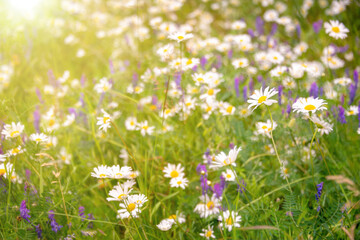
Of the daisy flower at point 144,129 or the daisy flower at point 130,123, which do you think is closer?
the daisy flower at point 144,129

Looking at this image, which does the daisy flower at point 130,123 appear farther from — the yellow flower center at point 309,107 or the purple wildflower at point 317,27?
the purple wildflower at point 317,27

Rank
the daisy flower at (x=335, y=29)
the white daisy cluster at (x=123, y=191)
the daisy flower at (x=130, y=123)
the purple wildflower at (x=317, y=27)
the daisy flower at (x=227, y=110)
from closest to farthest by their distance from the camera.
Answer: the white daisy cluster at (x=123, y=191) < the daisy flower at (x=227, y=110) < the daisy flower at (x=335, y=29) < the daisy flower at (x=130, y=123) < the purple wildflower at (x=317, y=27)

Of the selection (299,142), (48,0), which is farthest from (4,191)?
(48,0)

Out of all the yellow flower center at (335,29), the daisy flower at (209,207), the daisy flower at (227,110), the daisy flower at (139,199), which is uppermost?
the yellow flower center at (335,29)

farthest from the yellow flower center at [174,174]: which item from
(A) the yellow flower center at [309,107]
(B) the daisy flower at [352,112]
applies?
(B) the daisy flower at [352,112]

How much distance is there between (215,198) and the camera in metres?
1.68

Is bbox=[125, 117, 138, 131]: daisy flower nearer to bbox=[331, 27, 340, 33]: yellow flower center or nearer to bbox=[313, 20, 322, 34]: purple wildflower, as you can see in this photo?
bbox=[331, 27, 340, 33]: yellow flower center

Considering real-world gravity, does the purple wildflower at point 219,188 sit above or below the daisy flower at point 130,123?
above

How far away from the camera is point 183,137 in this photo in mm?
2105

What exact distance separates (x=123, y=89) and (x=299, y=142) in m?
1.38

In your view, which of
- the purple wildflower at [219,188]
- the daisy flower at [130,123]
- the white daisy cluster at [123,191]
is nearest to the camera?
the white daisy cluster at [123,191]

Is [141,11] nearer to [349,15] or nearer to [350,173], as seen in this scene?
[349,15]

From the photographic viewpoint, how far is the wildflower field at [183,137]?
1389 millimetres

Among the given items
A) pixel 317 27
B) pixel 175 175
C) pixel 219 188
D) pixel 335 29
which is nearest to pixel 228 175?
pixel 219 188
